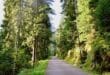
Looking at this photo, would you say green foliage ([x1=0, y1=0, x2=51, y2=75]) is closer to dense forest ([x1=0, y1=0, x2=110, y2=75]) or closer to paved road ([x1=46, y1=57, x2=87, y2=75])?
dense forest ([x1=0, y1=0, x2=110, y2=75])

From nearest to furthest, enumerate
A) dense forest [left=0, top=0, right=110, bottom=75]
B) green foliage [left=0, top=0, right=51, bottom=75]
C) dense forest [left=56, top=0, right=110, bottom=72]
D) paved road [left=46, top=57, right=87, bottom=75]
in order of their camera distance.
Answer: dense forest [left=56, top=0, right=110, bottom=72], paved road [left=46, top=57, right=87, bottom=75], dense forest [left=0, top=0, right=110, bottom=75], green foliage [left=0, top=0, right=51, bottom=75]

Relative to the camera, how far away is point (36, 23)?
4522cm

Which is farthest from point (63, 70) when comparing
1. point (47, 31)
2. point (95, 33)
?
point (47, 31)

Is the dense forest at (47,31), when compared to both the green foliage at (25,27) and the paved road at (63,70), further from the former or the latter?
the paved road at (63,70)

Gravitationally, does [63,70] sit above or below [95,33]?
below

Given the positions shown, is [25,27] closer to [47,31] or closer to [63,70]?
[47,31]

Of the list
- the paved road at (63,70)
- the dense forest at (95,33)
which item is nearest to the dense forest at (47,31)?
the dense forest at (95,33)

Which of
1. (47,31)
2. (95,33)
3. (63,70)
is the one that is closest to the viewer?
(63,70)

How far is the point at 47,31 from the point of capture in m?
47.3

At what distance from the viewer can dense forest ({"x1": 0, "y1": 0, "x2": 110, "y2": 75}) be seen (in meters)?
30.3

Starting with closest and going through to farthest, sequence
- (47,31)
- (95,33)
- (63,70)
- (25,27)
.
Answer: (63,70) < (95,33) < (25,27) < (47,31)

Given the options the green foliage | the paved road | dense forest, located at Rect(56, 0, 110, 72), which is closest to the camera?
dense forest, located at Rect(56, 0, 110, 72)

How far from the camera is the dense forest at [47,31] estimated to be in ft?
99.4

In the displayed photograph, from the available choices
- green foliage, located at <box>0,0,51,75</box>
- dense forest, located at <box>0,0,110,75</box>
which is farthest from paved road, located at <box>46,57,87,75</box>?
green foliage, located at <box>0,0,51,75</box>
